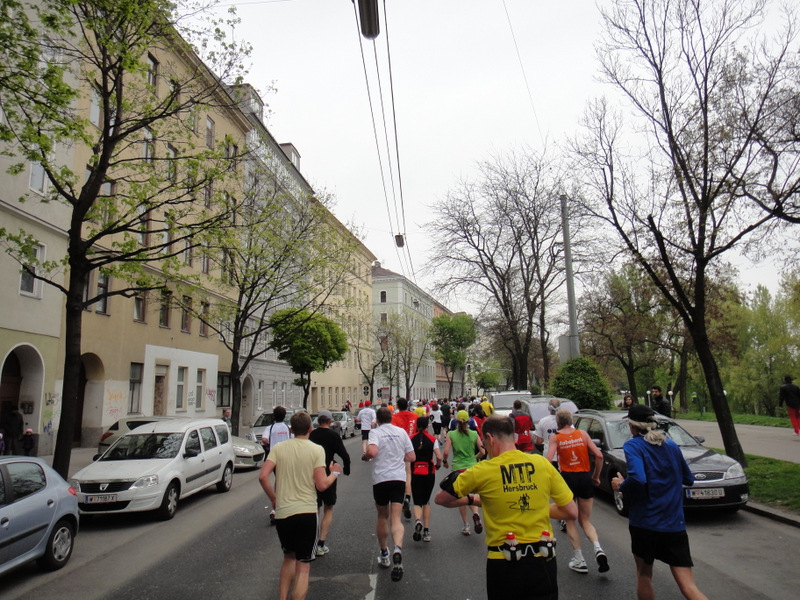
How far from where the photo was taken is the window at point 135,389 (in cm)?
2362

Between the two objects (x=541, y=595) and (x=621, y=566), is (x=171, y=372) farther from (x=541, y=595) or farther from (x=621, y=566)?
(x=541, y=595)

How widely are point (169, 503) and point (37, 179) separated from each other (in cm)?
1276

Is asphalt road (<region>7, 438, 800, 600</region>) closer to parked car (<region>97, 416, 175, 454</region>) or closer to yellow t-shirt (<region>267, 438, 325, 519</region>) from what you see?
yellow t-shirt (<region>267, 438, 325, 519</region>)

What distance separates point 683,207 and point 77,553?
13912mm

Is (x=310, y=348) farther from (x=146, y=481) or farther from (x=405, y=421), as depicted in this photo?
(x=405, y=421)

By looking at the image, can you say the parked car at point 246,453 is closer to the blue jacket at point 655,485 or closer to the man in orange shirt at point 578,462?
the man in orange shirt at point 578,462

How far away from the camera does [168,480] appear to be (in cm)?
989

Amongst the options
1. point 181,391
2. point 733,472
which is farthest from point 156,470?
point 181,391

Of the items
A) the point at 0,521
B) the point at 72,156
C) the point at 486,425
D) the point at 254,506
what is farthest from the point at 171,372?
the point at 486,425

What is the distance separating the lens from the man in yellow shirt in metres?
3.11

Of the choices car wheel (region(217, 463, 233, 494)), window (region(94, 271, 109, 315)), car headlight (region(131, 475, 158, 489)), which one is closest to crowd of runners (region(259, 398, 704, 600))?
car headlight (region(131, 475, 158, 489))

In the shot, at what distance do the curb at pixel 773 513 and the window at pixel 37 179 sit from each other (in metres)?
19.7

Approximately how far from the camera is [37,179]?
57.6 feet

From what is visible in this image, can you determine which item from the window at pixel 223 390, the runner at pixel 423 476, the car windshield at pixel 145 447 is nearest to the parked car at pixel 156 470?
the car windshield at pixel 145 447
